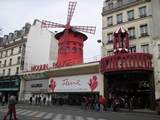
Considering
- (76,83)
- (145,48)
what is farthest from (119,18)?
(76,83)

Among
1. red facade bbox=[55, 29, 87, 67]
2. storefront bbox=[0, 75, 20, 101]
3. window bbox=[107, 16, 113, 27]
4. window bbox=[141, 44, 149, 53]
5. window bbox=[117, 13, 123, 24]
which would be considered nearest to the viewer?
window bbox=[141, 44, 149, 53]

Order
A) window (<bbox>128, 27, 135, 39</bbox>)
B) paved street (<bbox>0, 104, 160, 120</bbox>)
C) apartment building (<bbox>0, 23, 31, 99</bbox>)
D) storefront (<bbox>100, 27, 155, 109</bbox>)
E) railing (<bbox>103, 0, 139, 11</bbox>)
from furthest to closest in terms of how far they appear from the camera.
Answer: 1. apartment building (<bbox>0, 23, 31, 99</bbox>)
2. railing (<bbox>103, 0, 139, 11</bbox>)
3. window (<bbox>128, 27, 135, 39</bbox>)
4. storefront (<bbox>100, 27, 155, 109</bbox>)
5. paved street (<bbox>0, 104, 160, 120</bbox>)

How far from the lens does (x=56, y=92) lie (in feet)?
107

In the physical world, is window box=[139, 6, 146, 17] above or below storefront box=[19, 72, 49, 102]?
above

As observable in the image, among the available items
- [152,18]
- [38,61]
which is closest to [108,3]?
[152,18]

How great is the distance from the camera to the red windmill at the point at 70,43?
34.2 metres

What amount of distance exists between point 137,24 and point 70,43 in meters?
11.8

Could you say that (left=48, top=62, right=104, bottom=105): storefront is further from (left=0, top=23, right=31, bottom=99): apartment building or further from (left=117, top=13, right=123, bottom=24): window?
(left=0, top=23, right=31, bottom=99): apartment building

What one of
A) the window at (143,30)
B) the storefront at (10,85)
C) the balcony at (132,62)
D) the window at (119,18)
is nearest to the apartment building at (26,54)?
the storefront at (10,85)

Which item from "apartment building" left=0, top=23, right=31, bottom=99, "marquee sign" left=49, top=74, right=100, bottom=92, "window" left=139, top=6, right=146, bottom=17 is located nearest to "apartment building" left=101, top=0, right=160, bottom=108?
"window" left=139, top=6, right=146, bottom=17

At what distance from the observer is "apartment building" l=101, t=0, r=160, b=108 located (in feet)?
78.0

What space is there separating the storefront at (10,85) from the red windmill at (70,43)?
9.86 metres

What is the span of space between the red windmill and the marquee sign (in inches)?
93.6

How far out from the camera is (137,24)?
2569cm
